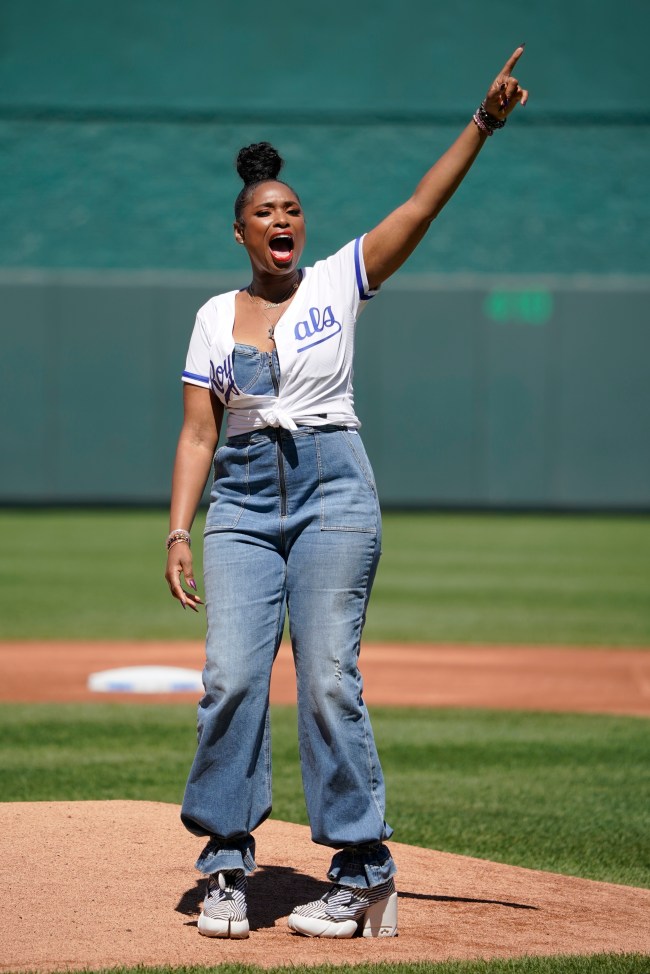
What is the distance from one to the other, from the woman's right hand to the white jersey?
36 cm

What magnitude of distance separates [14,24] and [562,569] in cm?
1463

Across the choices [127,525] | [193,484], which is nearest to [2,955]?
[193,484]

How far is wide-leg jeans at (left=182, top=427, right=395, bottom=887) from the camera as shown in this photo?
3945 mm

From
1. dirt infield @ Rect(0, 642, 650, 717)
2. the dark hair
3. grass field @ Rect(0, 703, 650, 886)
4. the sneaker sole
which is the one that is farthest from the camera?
dirt infield @ Rect(0, 642, 650, 717)

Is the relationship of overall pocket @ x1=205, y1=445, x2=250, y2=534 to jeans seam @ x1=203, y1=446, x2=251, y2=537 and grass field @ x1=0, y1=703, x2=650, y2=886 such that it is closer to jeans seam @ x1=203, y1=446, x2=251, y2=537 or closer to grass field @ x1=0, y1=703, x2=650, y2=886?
jeans seam @ x1=203, y1=446, x2=251, y2=537

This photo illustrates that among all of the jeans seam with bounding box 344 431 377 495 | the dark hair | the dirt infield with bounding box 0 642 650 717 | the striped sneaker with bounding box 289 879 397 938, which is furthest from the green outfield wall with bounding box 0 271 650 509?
the striped sneaker with bounding box 289 879 397 938

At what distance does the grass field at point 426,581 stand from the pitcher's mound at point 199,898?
6.65m

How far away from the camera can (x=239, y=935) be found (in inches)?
158

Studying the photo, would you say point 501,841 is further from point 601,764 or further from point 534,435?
point 534,435

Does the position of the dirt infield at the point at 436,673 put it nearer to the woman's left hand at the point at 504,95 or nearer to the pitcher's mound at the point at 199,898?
the pitcher's mound at the point at 199,898

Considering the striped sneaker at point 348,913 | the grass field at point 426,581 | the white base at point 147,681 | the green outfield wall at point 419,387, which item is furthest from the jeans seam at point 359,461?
the green outfield wall at point 419,387

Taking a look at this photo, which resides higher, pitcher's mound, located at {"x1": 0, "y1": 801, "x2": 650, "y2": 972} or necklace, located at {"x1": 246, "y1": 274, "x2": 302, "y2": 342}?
necklace, located at {"x1": 246, "y1": 274, "x2": 302, "y2": 342}

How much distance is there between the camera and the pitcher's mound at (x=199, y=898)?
3.89 m

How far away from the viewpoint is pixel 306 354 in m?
4.04
